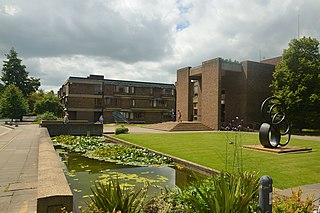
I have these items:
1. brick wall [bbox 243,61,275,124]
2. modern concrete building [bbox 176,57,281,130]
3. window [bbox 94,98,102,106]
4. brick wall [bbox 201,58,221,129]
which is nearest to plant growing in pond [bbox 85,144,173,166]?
brick wall [bbox 201,58,221,129]

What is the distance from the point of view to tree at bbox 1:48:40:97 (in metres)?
66.8

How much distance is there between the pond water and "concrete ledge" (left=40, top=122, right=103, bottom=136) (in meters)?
13.5

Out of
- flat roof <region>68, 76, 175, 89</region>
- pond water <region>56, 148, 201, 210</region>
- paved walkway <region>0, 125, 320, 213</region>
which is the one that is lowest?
pond water <region>56, 148, 201, 210</region>

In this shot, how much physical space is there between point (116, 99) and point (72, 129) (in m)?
30.5

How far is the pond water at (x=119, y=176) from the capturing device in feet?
23.7

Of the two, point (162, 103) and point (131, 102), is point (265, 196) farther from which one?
point (162, 103)

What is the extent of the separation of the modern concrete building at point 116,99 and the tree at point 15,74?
19.5 metres

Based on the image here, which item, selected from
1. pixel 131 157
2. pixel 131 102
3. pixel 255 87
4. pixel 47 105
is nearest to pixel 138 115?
pixel 131 102

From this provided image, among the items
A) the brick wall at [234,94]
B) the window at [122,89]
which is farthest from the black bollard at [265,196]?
the window at [122,89]

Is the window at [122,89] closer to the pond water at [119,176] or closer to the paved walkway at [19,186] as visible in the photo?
the pond water at [119,176]

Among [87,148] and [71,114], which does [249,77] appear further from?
[71,114]

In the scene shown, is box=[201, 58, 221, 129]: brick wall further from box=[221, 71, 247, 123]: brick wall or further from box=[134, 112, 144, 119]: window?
box=[134, 112, 144, 119]: window

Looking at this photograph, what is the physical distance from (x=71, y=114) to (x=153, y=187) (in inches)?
1851

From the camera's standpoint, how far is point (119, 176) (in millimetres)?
8578
